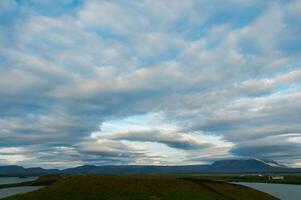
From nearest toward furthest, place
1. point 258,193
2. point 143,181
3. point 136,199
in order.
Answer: point 136,199, point 143,181, point 258,193

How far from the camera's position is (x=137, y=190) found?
89438 mm

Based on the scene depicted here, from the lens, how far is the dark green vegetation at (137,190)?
86562mm

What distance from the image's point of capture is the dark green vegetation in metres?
86.6

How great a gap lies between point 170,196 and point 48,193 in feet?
94.1

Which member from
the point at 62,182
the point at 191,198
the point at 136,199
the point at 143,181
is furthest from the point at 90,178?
the point at 191,198

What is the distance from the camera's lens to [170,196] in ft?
280

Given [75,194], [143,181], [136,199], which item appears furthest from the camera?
[143,181]

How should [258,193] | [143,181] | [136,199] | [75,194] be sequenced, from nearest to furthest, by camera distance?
[136,199]
[75,194]
[143,181]
[258,193]

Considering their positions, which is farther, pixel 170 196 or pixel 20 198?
pixel 20 198

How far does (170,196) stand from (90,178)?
77.0 feet

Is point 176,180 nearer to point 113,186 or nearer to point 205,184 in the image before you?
point 205,184

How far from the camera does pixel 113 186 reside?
92.3 m

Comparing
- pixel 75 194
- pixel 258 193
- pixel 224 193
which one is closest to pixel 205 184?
pixel 224 193

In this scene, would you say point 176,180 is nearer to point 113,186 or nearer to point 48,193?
point 113,186
